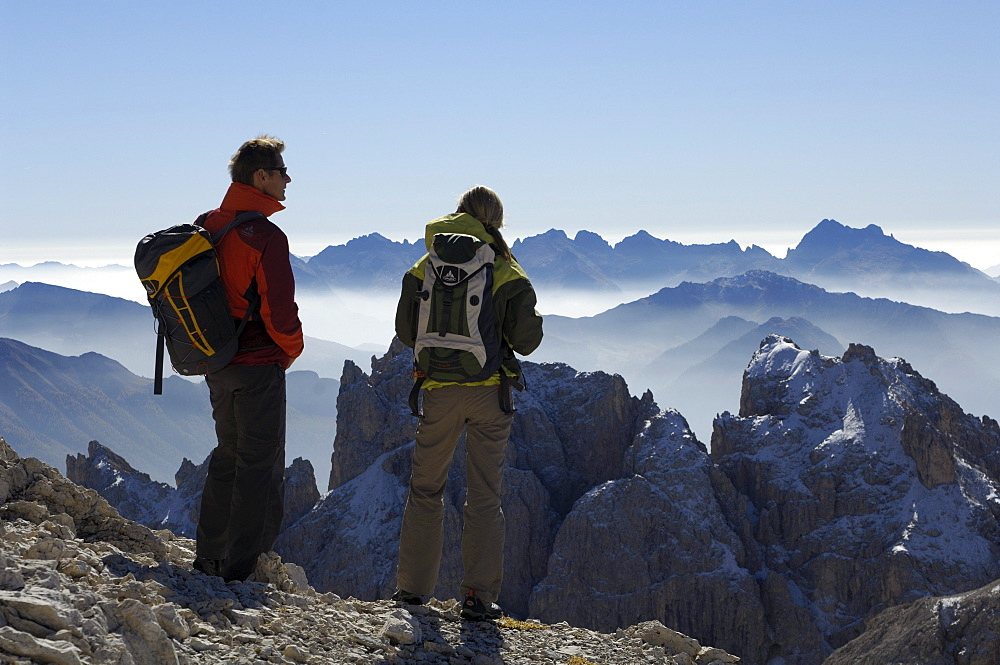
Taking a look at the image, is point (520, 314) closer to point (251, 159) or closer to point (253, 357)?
point (253, 357)

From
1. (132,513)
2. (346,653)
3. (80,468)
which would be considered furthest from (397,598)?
(80,468)

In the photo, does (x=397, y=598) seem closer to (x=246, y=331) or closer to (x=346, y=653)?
(x=346, y=653)

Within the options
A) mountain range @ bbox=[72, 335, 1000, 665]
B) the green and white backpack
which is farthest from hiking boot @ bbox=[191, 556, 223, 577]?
mountain range @ bbox=[72, 335, 1000, 665]

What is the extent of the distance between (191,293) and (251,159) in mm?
1683

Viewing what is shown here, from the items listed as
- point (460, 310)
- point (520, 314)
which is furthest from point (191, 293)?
point (520, 314)

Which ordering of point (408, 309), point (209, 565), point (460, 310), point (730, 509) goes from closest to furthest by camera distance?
point (460, 310)
point (209, 565)
point (408, 309)
point (730, 509)

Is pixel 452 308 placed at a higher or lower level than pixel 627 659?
higher

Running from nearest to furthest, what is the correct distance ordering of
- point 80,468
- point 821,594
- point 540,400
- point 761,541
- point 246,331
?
point 246,331 → point 821,594 → point 761,541 → point 80,468 → point 540,400

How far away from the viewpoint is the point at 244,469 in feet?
30.3

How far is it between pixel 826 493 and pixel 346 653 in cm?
11879

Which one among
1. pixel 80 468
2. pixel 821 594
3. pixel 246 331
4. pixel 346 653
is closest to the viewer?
pixel 346 653

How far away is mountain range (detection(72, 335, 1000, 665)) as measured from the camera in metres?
106

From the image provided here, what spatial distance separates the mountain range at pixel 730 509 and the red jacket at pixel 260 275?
294 ft

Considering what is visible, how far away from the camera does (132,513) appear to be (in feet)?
395
